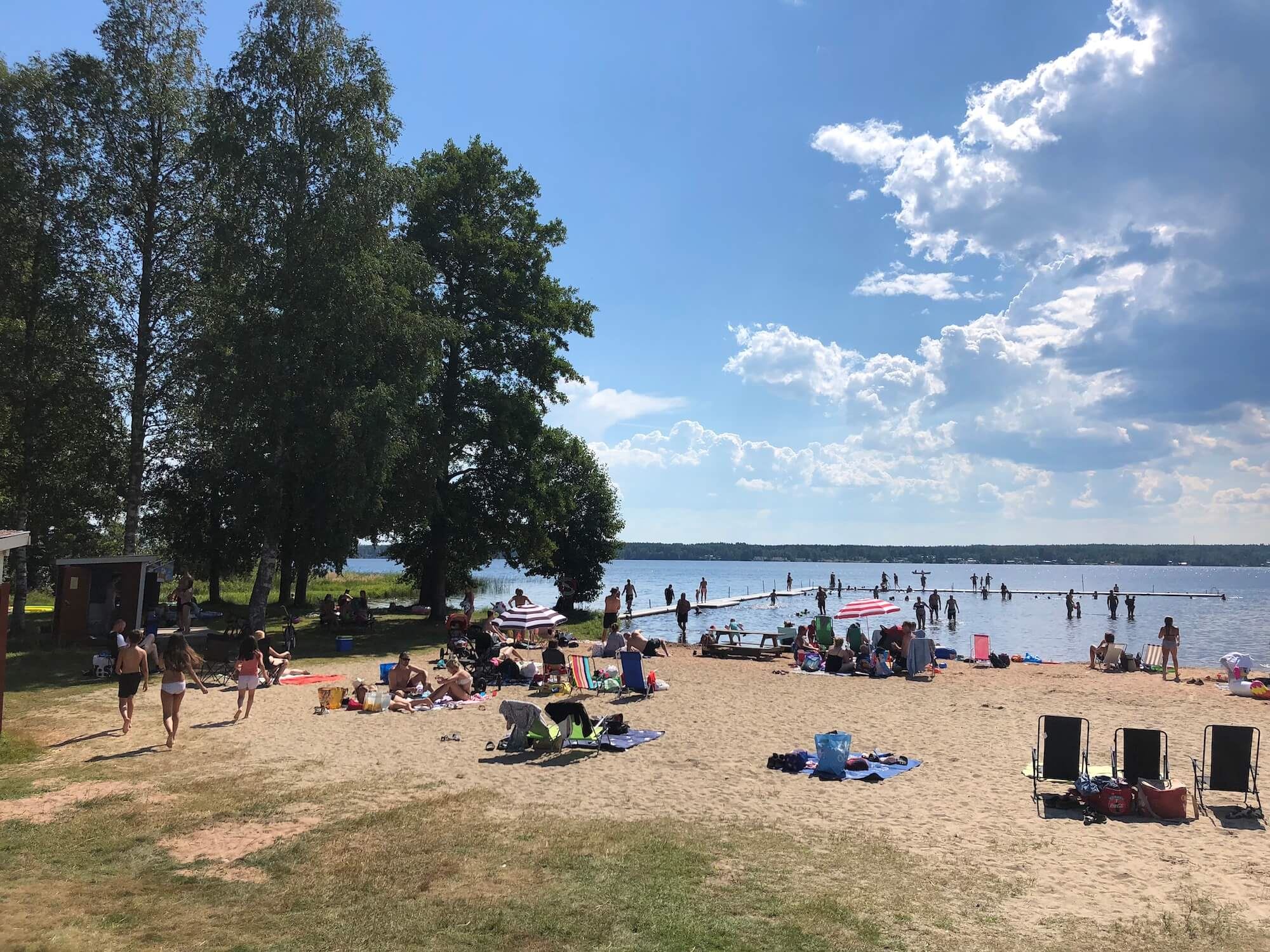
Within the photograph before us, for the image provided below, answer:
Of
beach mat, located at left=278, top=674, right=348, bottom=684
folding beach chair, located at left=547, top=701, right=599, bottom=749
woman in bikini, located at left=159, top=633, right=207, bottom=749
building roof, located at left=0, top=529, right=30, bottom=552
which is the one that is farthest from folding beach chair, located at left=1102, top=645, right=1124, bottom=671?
building roof, located at left=0, top=529, right=30, bottom=552

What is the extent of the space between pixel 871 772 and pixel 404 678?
875cm

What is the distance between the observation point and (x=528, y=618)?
779 inches

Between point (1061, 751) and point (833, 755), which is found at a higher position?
point (1061, 751)

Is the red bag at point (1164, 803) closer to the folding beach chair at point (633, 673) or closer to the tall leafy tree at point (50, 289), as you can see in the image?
the folding beach chair at point (633, 673)

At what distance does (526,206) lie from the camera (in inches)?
1206

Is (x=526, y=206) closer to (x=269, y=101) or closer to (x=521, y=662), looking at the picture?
(x=269, y=101)

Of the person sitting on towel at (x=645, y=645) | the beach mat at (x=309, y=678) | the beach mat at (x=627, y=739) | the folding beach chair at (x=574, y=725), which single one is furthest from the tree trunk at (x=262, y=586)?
the beach mat at (x=627, y=739)

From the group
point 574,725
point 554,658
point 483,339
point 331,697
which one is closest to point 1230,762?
point 574,725

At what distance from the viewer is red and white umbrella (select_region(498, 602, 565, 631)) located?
19.5 metres

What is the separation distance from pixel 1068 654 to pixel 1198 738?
22574mm

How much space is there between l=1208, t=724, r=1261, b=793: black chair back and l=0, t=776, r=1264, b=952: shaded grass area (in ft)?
11.3

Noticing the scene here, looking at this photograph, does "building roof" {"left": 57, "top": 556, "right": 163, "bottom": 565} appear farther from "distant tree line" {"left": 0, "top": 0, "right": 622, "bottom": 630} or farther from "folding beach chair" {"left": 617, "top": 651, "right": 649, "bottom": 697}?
"folding beach chair" {"left": 617, "top": 651, "right": 649, "bottom": 697}

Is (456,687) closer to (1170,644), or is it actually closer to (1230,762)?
(1230,762)

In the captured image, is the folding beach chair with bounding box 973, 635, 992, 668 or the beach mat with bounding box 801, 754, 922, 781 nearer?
the beach mat with bounding box 801, 754, 922, 781
